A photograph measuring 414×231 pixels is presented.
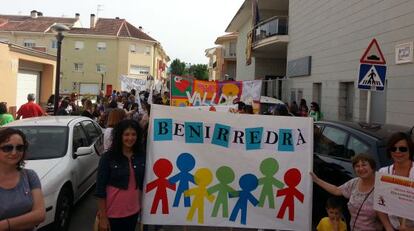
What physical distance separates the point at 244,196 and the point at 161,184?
81 centimetres

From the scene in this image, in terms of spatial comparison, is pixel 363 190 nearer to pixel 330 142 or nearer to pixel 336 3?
pixel 330 142

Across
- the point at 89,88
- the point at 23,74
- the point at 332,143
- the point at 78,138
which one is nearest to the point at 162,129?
the point at 332,143

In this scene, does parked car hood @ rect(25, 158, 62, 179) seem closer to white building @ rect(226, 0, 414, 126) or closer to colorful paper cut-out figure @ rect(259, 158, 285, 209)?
colorful paper cut-out figure @ rect(259, 158, 285, 209)

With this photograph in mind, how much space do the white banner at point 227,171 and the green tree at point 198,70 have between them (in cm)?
10934

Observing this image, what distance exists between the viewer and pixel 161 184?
453cm

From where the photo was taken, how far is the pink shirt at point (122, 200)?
13.5 feet

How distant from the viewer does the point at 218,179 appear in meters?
4.60

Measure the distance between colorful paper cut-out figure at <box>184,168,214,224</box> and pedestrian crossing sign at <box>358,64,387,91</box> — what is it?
178 inches

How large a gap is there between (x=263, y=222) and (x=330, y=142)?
2412mm

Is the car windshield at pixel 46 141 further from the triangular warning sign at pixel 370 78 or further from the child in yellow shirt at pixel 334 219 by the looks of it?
the triangular warning sign at pixel 370 78

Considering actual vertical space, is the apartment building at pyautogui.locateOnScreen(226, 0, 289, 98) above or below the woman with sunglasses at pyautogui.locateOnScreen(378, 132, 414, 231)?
above

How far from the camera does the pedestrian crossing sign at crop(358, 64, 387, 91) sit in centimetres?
811

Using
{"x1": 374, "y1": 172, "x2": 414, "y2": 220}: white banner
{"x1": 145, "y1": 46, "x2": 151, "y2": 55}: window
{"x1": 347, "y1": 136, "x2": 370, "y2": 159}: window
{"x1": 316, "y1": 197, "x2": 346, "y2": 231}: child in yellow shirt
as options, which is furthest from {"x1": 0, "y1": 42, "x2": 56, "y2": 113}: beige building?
{"x1": 145, "y1": 46, "x2": 151, "y2": 55}: window

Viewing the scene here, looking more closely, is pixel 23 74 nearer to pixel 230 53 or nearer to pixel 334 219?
pixel 334 219
